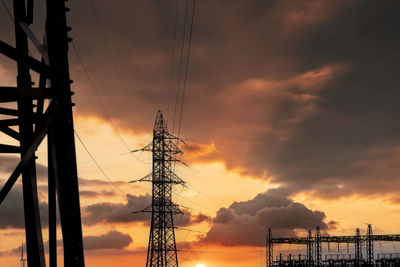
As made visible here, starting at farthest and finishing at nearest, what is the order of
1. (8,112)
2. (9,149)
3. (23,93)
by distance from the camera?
(8,112), (9,149), (23,93)

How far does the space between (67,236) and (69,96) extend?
2.60 m

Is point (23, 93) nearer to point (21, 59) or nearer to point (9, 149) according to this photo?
point (21, 59)

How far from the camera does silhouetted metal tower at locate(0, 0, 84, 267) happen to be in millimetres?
9273

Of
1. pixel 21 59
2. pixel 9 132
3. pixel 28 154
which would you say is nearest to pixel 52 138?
pixel 28 154

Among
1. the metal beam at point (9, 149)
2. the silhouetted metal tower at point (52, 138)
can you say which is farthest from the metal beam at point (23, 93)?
the metal beam at point (9, 149)

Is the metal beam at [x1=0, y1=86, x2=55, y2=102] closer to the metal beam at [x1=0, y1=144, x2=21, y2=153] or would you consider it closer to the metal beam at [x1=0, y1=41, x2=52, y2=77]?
the metal beam at [x1=0, y1=41, x2=52, y2=77]

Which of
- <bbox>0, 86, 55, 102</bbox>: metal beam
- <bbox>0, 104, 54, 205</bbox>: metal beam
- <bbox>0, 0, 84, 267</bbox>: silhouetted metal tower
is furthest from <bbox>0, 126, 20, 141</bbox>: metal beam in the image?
<bbox>0, 86, 55, 102</bbox>: metal beam

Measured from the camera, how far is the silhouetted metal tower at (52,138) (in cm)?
927

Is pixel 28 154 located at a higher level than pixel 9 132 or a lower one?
lower

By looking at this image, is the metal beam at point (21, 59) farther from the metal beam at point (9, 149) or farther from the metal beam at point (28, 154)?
the metal beam at point (9, 149)

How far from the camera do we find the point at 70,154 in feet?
30.7

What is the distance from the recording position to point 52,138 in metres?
9.91

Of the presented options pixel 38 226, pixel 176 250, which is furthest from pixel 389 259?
pixel 38 226

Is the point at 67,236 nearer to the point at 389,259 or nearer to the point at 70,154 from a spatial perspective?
the point at 70,154
